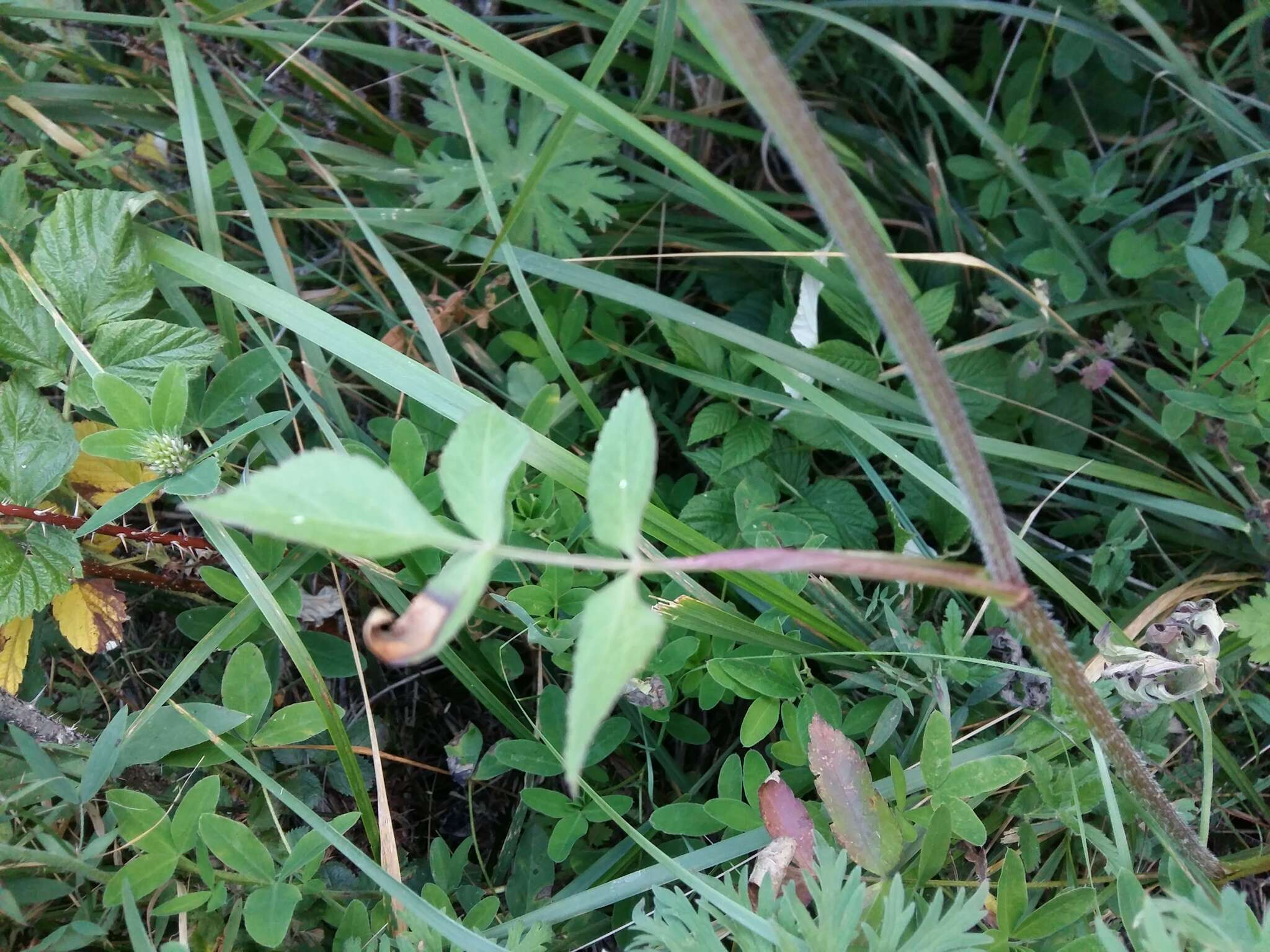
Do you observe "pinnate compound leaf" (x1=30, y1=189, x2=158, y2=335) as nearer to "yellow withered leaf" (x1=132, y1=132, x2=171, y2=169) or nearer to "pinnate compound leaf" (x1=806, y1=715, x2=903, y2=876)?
"yellow withered leaf" (x1=132, y1=132, x2=171, y2=169)

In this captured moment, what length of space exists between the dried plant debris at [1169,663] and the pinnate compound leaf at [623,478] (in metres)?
1.12

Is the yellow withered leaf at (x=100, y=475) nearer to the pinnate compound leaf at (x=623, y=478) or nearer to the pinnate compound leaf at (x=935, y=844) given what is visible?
the pinnate compound leaf at (x=623, y=478)

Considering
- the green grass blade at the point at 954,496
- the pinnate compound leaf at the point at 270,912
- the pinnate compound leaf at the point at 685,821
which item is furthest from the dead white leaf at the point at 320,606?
the green grass blade at the point at 954,496

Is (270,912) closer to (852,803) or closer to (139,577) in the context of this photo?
(139,577)

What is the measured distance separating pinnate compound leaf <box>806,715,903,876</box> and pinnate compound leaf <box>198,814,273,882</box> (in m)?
0.90

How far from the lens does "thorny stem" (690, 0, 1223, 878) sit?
0.67 metres

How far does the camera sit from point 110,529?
1.69 metres

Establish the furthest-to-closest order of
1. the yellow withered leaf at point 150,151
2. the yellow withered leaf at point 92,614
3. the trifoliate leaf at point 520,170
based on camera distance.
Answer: the yellow withered leaf at point 150,151, the trifoliate leaf at point 520,170, the yellow withered leaf at point 92,614

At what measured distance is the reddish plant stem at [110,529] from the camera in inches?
61.9

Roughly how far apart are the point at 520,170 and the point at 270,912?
1629 mm

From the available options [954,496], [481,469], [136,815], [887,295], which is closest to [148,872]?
[136,815]

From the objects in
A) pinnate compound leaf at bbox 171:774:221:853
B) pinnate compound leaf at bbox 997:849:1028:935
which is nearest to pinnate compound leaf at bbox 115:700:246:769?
pinnate compound leaf at bbox 171:774:221:853

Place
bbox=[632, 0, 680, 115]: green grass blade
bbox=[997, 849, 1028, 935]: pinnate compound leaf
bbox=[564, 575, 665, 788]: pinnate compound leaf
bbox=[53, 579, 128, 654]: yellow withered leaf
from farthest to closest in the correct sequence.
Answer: bbox=[632, 0, 680, 115]: green grass blade < bbox=[53, 579, 128, 654]: yellow withered leaf < bbox=[997, 849, 1028, 935]: pinnate compound leaf < bbox=[564, 575, 665, 788]: pinnate compound leaf

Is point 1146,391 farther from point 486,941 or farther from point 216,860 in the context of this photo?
point 216,860
